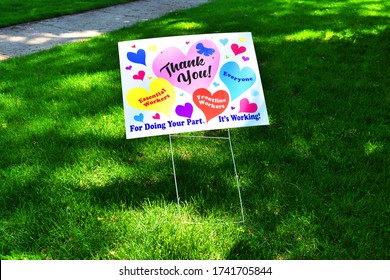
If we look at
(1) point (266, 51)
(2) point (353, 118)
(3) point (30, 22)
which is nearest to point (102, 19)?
(3) point (30, 22)

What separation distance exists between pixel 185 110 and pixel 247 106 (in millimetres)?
412

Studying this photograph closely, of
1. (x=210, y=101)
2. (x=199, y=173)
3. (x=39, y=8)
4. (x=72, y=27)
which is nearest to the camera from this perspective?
(x=210, y=101)

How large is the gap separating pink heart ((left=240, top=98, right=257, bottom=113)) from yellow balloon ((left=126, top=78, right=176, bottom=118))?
0.45m

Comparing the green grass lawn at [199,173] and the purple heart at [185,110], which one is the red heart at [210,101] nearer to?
the purple heart at [185,110]

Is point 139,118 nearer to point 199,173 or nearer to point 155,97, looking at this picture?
point 155,97

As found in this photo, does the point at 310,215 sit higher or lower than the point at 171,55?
A: lower

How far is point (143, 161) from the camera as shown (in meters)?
3.02

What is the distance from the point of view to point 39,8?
8.12 metres

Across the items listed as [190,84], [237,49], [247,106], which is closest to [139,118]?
[190,84]

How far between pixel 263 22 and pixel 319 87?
8.88ft

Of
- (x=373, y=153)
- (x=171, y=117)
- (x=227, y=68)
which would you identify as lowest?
(x=373, y=153)

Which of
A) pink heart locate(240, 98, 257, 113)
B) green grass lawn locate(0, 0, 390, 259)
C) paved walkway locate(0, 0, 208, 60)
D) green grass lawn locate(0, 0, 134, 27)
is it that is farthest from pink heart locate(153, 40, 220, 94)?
green grass lawn locate(0, 0, 134, 27)

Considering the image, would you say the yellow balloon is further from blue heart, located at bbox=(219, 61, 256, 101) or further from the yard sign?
blue heart, located at bbox=(219, 61, 256, 101)

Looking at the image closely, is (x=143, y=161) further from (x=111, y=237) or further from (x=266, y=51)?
(x=266, y=51)
